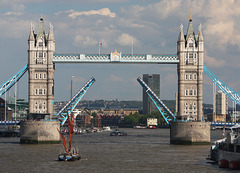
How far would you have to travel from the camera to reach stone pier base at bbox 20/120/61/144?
94.9 metres

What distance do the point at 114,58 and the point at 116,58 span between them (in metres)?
0.36

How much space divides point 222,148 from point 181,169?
4733mm

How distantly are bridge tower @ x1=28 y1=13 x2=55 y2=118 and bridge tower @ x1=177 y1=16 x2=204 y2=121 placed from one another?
22663 millimetres

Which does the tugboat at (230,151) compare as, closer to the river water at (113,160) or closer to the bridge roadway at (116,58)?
the river water at (113,160)

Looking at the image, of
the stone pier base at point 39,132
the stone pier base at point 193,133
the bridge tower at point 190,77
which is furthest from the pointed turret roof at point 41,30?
the stone pier base at point 193,133

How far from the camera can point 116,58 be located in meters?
107

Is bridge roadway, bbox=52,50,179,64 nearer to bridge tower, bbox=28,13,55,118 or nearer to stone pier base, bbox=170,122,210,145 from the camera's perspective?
bridge tower, bbox=28,13,55,118

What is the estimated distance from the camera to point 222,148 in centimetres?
6162

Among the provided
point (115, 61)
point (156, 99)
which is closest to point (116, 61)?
point (115, 61)

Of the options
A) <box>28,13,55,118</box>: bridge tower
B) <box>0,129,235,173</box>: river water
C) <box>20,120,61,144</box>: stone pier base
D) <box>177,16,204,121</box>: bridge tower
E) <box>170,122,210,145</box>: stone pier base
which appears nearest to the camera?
<box>0,129,235,173</box>: river water

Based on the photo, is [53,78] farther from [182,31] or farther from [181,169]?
[181,169]

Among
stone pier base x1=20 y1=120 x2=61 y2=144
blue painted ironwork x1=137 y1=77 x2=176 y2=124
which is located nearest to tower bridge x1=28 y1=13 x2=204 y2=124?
blue painted ironwork x1=137 y1=77 x2=176 y2=124

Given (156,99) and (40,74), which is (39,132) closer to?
(40,74)

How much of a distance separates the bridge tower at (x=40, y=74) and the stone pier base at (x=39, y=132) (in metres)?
10.8
